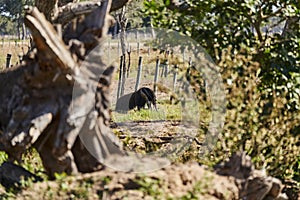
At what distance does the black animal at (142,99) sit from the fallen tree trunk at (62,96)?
870 centimetres

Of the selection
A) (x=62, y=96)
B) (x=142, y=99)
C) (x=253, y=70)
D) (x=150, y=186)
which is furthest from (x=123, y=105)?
(x=150, y=186)

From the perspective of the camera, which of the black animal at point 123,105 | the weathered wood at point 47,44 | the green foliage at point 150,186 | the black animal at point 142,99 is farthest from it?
the black animal at point 123,105

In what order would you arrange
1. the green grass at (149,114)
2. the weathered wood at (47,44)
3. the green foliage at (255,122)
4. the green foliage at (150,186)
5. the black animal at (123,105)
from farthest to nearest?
the black animal at (123,105) → the green grass at (149,114) → the green foliage at (255,122) → the weathered wood at (47,44) → the green foliage at (150,186)

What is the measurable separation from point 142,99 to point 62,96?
892 cm

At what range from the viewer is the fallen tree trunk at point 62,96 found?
4.02 meters

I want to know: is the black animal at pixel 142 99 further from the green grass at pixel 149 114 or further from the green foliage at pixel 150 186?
the green foliage at pixel 150 186

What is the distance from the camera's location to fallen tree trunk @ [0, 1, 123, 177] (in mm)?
4016

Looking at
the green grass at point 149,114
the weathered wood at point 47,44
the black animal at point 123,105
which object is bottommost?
the green grass at point 149,114

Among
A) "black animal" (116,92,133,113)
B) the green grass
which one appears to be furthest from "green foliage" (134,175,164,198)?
"black animal" (116,92,133,113)

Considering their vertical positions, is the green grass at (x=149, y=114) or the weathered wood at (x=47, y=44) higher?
the weathered wood at (x=47, y=44)

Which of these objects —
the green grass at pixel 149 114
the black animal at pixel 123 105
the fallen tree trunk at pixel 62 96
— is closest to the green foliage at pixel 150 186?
the fallen tree trunk at pixel 62 96

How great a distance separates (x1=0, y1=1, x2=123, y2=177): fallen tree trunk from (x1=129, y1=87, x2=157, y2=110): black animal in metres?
8.70

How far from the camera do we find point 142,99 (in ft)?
42.7

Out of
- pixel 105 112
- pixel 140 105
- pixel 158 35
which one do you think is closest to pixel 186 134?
pixel 158 35
